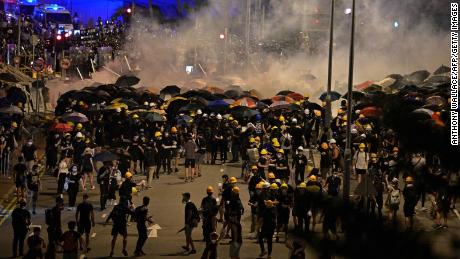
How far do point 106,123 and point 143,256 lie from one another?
12.1 m

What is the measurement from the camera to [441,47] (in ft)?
175

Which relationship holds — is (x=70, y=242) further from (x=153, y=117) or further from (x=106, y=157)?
Result: (x=153, y=117)

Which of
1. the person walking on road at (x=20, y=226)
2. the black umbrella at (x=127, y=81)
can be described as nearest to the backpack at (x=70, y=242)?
the person walking on road at (x=20, y=226)

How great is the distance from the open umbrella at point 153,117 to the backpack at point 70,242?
1247 centimetres

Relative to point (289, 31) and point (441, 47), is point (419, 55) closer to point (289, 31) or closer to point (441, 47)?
point (441, 47)

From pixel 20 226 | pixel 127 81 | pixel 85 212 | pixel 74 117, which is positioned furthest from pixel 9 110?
pixel 20 226

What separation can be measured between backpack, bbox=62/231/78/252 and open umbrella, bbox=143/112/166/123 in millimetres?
12466

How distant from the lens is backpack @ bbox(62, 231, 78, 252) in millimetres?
13453

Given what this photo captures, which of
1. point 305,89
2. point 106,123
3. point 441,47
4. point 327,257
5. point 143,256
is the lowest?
point 143,256

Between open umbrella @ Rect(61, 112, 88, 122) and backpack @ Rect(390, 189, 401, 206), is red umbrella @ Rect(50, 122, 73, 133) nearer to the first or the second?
open umbrella @ Rect(61, 112, 88, 122)

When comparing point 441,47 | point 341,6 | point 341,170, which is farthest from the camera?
point 341,6

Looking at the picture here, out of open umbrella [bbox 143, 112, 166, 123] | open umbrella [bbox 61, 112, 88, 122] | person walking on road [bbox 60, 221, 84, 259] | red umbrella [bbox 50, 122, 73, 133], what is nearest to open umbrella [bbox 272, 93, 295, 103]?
open umbrella [bbox 143, 112, 166, 123]

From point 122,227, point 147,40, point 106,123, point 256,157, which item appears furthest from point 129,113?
point 147,40

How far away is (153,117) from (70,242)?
41.4 feet
